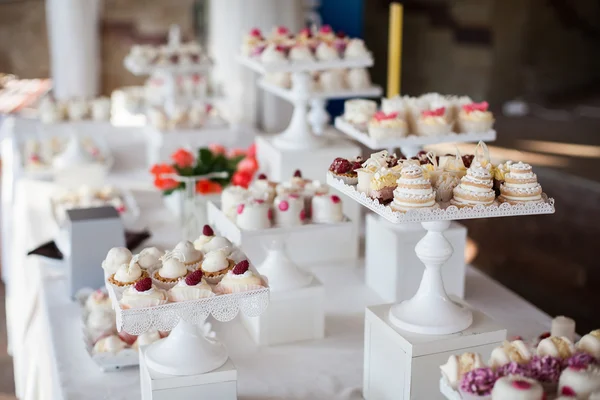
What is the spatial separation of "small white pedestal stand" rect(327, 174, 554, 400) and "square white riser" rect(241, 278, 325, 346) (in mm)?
423

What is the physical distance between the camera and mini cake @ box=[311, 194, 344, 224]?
3.02 metres

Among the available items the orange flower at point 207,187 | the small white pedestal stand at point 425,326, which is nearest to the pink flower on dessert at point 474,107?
the small white pedestal stand at point 425,326

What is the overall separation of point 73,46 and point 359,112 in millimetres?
4795

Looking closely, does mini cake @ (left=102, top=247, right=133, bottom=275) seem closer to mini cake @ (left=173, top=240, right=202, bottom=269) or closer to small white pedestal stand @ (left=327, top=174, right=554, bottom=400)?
mini cake @ (left=173, top=240, right=202, bottom=269)

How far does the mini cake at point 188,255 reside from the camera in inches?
96.9

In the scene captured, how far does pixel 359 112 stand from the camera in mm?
3635

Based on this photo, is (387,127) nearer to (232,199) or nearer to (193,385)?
(232,199)

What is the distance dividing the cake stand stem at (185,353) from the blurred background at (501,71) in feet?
6.63

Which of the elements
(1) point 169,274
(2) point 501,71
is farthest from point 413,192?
(2) point 501,71

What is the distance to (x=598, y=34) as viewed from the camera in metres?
11.4

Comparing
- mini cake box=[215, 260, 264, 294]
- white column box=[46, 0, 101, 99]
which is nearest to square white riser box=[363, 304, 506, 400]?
mini cake box=[215, 260, 264, 294]

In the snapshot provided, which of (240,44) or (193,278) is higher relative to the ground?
(240,44)

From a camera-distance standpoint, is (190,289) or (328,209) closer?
(190,289)

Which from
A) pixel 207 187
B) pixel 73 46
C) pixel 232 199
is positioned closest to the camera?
pixel 232 199
